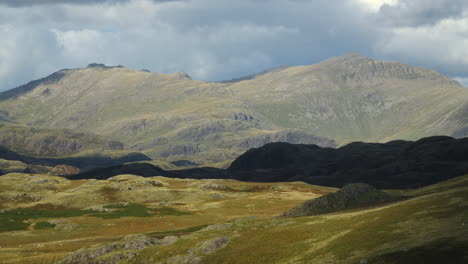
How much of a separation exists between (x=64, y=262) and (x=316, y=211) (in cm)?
4708

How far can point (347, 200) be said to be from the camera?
310 ft

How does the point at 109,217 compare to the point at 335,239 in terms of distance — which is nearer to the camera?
the point at 335,239

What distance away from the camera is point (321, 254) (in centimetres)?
5091

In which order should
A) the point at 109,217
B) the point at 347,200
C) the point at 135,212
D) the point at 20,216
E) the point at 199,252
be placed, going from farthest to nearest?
the point at 135,212
the point at 109,217
the point at 20,216
the point at 347,200
the point at 199,252

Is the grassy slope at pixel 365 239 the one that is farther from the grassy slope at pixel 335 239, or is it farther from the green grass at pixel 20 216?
the green grass at pixel 20 216

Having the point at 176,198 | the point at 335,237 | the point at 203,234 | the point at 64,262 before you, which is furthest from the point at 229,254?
the point at 176,198

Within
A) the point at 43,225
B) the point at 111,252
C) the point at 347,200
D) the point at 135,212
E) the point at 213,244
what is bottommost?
the point at 111,252

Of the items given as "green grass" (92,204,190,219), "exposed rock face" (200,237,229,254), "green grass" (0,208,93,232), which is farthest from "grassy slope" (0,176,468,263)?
"green grass" (92,204,190,219)

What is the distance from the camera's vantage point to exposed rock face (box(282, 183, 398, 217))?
92062 mm

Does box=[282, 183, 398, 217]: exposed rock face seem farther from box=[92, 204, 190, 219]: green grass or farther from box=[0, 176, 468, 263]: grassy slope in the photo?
box=[92, 204, 190, 219]: green grass

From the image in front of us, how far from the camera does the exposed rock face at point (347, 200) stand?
92062mm

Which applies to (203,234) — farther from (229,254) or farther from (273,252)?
(273,252)

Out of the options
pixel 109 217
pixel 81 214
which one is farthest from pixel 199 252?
pixel 81 214

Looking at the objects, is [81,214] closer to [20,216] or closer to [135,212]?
[135,212]
